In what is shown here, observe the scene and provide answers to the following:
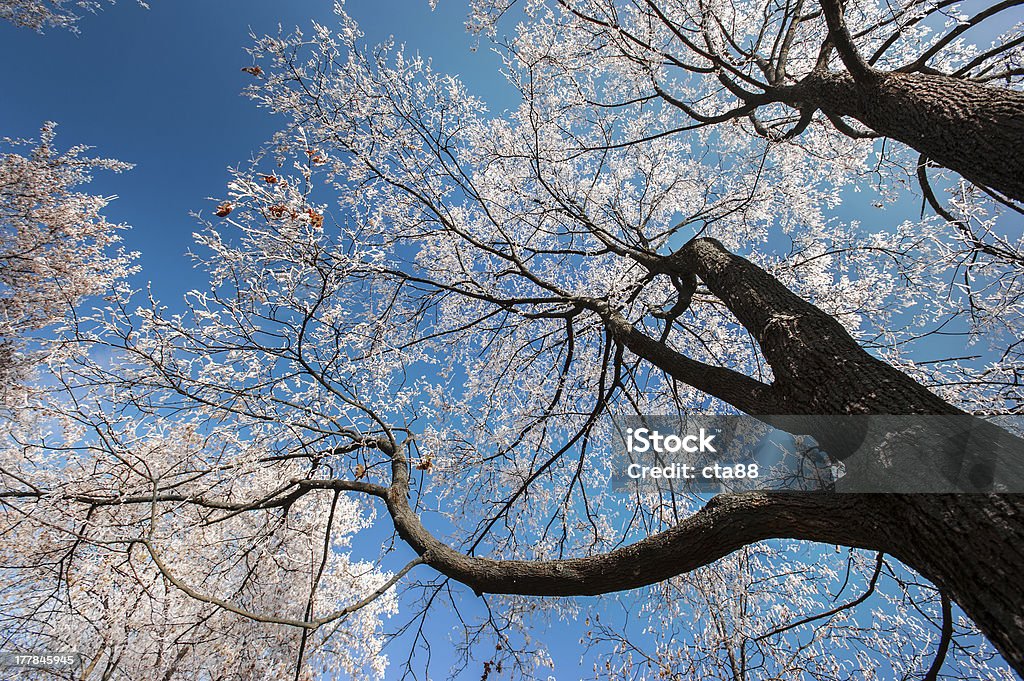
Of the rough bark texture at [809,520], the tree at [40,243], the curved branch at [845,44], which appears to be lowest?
the rough bark texture at [809,520]

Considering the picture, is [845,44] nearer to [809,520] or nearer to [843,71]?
[843,71]

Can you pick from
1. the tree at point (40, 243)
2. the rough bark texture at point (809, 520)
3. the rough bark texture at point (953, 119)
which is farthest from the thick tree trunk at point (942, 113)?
the tree at point (40, 243)

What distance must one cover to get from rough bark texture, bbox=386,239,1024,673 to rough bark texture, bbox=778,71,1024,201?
32.3 inches

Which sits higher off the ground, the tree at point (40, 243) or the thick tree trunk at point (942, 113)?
the tree at point (40, 243)

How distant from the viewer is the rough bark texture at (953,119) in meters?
1.80

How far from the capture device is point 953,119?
2.03 meters

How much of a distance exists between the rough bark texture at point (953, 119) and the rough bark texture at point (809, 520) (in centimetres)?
82

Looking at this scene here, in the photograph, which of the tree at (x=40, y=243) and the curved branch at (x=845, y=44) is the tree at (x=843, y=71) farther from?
the tree at (x=40, y=243)

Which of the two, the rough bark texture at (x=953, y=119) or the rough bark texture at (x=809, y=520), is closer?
the rough bark texture at (x=809, y=520)

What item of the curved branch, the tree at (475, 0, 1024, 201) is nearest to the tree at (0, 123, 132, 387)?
the tree at (475, 0, 1024, 201)

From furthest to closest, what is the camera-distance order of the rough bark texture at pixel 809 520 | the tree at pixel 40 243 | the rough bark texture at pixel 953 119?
the tree at pixel 40 243 → the rough bark texture at pixel 953 119 → the rough bark texture at pixel 809 520

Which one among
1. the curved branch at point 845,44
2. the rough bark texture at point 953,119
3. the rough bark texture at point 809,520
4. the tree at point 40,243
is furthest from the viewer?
the tree at point 40,243

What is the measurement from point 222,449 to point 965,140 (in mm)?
4448

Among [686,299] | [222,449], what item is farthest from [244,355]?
[686,299]
